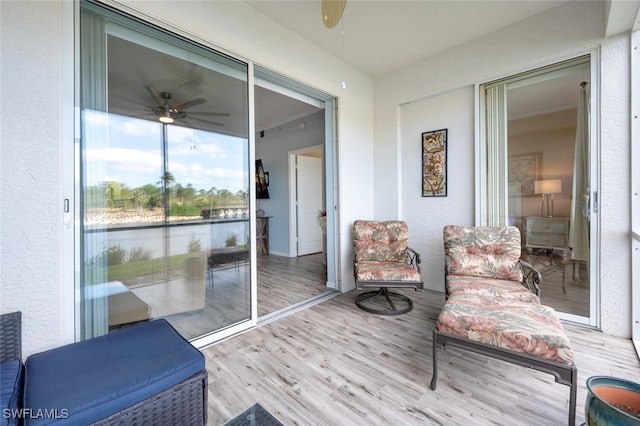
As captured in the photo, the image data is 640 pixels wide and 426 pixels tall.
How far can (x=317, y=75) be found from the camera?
123 inches

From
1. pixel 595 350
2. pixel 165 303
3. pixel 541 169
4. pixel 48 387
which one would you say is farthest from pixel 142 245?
pixel 541 169

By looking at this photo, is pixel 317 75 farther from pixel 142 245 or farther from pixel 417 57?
pixel 142 245

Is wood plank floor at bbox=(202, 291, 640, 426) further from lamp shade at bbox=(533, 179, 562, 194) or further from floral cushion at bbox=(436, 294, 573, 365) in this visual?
lamp shade at bbox=(533, 179, 562, 194)

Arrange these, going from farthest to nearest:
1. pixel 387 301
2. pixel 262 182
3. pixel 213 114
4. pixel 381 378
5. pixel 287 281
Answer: pixel 262 182
pixel 287 281
pixel 387 301
pixel 213 114
pixel 381 378

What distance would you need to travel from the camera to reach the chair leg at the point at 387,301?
2764 millimetres

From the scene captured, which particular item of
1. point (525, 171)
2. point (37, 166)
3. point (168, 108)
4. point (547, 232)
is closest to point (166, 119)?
point (168, 108)

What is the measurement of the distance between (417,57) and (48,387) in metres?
4.21

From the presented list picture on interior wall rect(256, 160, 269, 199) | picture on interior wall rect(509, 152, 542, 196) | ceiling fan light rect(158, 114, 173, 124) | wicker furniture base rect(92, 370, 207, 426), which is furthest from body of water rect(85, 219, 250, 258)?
picture on interior wall rect(256, 160, 269, 199)

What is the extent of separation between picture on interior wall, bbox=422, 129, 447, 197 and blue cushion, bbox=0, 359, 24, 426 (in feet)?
12.0

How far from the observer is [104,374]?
3.82 ft

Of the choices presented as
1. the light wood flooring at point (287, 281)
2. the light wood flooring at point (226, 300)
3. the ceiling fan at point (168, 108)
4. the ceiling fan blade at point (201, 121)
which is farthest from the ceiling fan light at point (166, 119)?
the light wood flooring at point (287, 281)

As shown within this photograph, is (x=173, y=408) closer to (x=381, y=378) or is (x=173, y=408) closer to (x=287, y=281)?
(x=381, y=378)

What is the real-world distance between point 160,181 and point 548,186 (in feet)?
11.7

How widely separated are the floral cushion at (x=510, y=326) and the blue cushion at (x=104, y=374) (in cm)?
147
